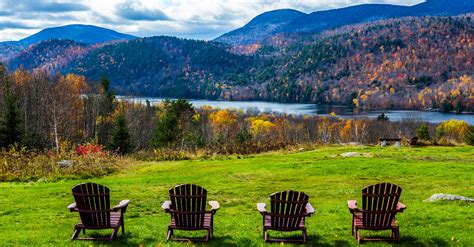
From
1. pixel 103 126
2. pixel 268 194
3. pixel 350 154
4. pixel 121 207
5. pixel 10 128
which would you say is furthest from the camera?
pixel 103 126

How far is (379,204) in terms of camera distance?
894cm

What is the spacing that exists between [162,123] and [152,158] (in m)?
20.2

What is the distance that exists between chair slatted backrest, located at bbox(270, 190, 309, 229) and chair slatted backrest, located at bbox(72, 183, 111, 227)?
126 inches

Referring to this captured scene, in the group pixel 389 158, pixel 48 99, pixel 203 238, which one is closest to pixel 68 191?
pixel 203 238

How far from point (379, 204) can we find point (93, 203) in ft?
18.3

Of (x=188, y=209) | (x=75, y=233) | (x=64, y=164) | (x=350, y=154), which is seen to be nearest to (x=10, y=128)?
(x=64, y=164)

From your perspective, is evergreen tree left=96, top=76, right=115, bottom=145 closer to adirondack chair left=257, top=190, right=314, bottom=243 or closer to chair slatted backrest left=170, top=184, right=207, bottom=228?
chair slatted backrest left=170, top=184, right=207, bottom=228

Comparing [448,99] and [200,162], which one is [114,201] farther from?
[448,99]

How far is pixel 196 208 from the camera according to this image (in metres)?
8.89

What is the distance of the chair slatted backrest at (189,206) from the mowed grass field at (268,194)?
0.51 metres

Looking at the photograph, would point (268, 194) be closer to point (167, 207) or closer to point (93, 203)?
point (167, 207)

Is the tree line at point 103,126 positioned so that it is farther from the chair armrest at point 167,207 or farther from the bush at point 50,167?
the chair armrest at point 167,207

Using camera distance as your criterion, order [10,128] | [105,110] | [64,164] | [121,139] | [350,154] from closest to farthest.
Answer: [64,164] < [350,154] < [10,128] < [121,139] < [105,110]

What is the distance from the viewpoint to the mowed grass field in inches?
363
